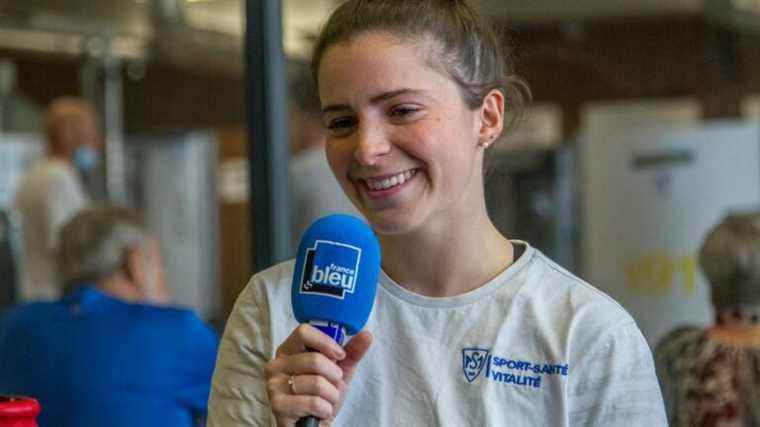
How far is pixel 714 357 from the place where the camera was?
281 cm

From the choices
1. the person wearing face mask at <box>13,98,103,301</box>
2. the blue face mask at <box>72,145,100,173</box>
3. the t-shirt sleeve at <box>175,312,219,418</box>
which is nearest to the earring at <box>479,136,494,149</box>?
the t-shirt sleeve at <box>175,312,219,418</box>

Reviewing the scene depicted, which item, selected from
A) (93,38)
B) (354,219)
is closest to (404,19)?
(354,219)

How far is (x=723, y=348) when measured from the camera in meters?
2.82

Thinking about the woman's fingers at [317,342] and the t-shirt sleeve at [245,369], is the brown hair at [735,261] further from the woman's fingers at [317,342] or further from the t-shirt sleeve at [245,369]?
the woman's fingers at [317,342]

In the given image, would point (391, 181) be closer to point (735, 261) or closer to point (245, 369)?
point (245, 369)

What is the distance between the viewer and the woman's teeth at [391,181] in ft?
4.78

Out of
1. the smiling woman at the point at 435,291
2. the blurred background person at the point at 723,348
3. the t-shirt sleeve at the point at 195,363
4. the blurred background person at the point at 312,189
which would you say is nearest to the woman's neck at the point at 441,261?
the smiling woman at the point at 435,291

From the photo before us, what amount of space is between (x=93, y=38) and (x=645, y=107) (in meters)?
4.86

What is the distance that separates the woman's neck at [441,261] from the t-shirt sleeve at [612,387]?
0.54 feet

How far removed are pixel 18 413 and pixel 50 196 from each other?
380 centimetres

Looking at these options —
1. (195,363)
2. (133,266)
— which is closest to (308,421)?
(195,363)

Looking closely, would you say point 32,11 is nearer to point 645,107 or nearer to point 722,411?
point 645,107

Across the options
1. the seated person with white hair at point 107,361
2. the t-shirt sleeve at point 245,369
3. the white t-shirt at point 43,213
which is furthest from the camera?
the white t-shirt at point 43,213

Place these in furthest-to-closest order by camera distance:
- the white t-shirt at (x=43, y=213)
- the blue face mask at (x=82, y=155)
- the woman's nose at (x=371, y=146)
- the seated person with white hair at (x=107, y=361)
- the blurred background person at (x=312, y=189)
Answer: the blue face mask at (x=82, y=155) → the white t-shirt at (x=43, y=213) → the blurred background person at (x=312, y=189) → the seated person with white hair at (x=107, y=361) → the woman's nose at (x=371, y=146)
